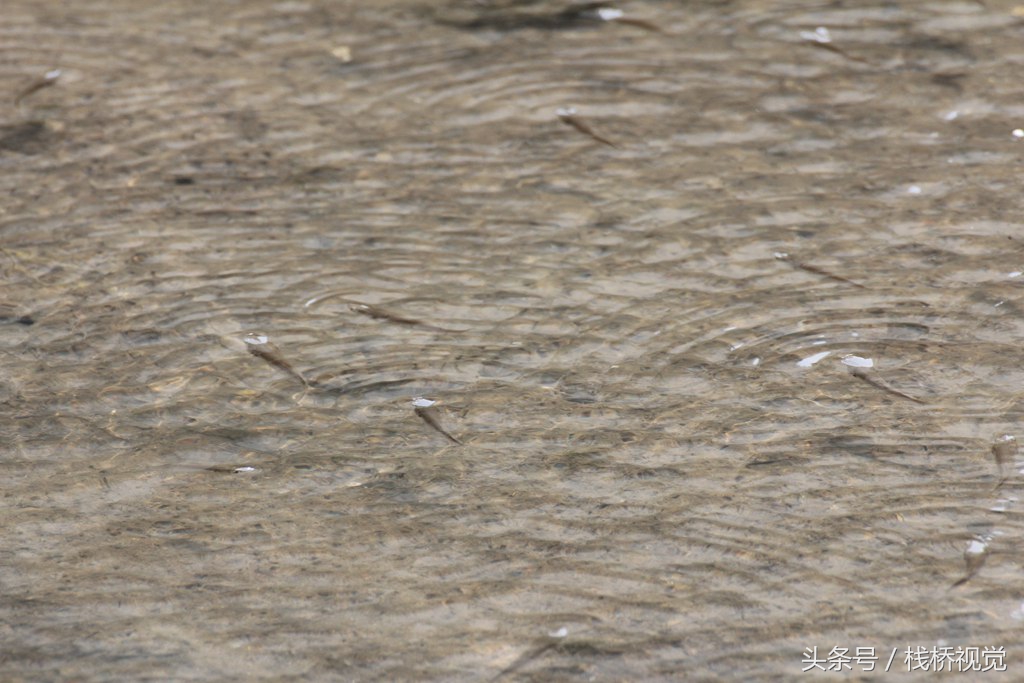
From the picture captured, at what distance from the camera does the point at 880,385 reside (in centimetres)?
184

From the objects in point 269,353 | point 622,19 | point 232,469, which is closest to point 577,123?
point 622,19

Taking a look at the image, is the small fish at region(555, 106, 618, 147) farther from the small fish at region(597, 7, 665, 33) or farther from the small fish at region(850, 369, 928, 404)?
the small fish at region(850, 369, 928, 404)

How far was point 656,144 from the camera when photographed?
7.82 feet

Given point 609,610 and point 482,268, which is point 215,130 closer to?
point 482,268

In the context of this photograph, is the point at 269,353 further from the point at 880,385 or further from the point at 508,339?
the point at 880,385

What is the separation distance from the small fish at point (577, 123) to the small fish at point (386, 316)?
2.01ft

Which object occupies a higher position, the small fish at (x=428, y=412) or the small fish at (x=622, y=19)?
the small fish at (x=622, y=19)

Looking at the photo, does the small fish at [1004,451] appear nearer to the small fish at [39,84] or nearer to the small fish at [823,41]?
the small fish at [823,41]

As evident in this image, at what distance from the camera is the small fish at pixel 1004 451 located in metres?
1.69

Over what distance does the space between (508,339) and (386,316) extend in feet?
0.70

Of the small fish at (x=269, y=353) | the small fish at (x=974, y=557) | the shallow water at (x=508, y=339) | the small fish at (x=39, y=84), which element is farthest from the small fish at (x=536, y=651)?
the small fish at (x=39, y=84)

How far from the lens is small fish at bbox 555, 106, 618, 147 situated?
7.91ft

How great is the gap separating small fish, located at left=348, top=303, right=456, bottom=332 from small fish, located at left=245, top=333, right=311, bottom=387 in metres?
0.16

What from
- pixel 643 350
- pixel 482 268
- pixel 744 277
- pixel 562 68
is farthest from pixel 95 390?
pixel 562 68
